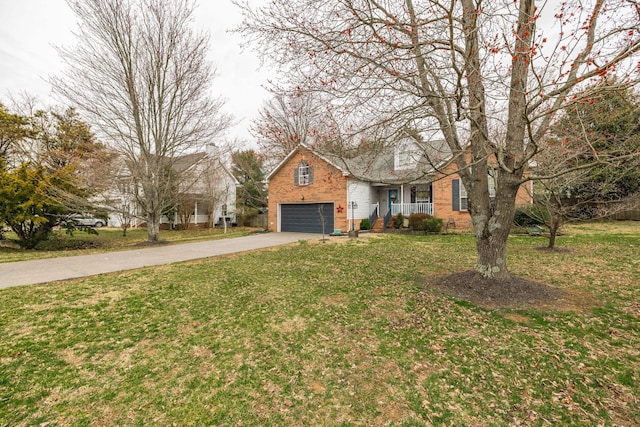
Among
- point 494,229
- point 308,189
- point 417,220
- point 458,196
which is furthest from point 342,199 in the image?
point 494,229

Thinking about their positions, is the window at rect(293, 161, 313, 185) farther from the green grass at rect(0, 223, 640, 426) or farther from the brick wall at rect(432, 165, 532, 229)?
the green grass at rect(0, 223, 640, 426)

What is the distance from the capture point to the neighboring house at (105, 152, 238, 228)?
47.3 feet

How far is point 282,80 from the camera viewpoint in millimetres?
5203

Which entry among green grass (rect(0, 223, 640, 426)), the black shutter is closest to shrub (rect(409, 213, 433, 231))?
the black shutter

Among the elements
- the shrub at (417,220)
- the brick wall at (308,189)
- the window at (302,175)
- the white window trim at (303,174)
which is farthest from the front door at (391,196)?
the white window trim at (303,174)

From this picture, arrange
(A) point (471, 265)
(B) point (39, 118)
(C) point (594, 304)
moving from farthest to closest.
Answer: (B) point (39, 118) → (A) point (471, 265) → (C) point (594, 304)

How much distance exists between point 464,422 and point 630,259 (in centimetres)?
905

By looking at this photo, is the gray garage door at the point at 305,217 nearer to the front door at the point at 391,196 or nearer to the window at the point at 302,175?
the window at the point at 302,175

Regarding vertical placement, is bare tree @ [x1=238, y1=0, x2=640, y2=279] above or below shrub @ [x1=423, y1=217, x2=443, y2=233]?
above

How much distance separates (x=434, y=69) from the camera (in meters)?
4.70

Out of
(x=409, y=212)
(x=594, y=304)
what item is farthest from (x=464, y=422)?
(x=409, y=212)

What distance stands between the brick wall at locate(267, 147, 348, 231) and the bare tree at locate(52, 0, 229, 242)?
5.68 metres

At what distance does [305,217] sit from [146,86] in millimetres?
11073

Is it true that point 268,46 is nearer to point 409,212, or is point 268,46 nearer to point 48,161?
point 409,212
